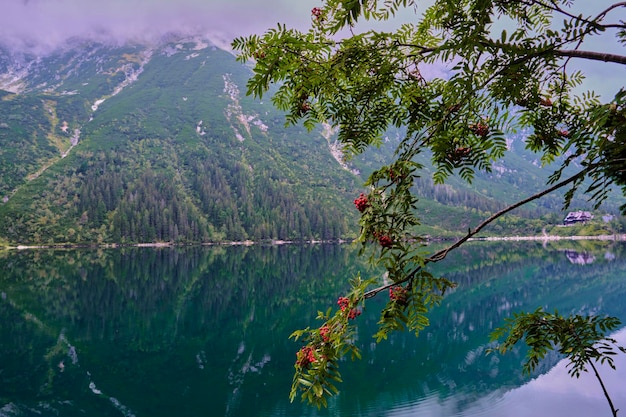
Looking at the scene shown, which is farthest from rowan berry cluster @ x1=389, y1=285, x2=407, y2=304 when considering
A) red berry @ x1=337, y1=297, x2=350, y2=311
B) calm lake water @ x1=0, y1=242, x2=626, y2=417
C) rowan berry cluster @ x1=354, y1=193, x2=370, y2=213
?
calm lake water @ x1=0, y1=242, x2=626, y2=417

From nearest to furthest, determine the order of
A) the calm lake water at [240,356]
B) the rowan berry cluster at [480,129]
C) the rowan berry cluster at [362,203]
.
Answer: the rowan berry cluster at [362,203] < the rowan berry cluster at [480,129] < the calm lake water at [240,356]

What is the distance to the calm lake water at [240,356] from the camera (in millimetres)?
25547

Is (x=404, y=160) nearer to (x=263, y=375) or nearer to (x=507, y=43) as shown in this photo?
(x=507, y=43)

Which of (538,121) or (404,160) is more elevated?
(538,121)

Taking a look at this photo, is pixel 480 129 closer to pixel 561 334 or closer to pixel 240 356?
pixel 561 334

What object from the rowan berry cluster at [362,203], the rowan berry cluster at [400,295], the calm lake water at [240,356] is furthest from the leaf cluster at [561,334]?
the calm lake water at [240,356]

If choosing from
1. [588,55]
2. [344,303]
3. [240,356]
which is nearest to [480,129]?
[588,55]

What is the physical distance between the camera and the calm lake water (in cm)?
2555

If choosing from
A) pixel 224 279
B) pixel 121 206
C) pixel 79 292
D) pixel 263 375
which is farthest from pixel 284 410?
pixel 121 206

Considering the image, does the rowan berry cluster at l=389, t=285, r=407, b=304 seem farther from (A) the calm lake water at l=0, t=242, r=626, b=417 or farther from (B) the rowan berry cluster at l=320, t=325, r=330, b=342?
(A) the calm lake water at l=0, t=242, r=626, b=417

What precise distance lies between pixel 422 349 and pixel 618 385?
599 inches

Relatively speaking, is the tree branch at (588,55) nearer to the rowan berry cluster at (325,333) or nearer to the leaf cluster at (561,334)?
the leaf cluster at (561,334)

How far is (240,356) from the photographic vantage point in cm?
3462

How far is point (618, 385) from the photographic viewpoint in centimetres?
2748
